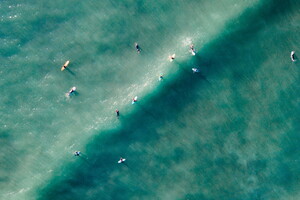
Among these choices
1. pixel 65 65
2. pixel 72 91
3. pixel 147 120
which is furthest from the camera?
pixel 147 120

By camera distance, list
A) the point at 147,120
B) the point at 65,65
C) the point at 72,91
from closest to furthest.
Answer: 1. the point at 65,65
2. the point at 72,91
3. the point at 147,120

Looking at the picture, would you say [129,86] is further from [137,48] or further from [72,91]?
[72,91]

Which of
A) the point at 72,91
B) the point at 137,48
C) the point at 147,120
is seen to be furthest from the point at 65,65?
the point at 147,120

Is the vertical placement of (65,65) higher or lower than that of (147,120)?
higher

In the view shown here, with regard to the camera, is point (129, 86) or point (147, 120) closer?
point (129, 86)

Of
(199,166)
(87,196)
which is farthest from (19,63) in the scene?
(199,166)

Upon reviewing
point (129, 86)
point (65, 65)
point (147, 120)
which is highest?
point (65, 65)
